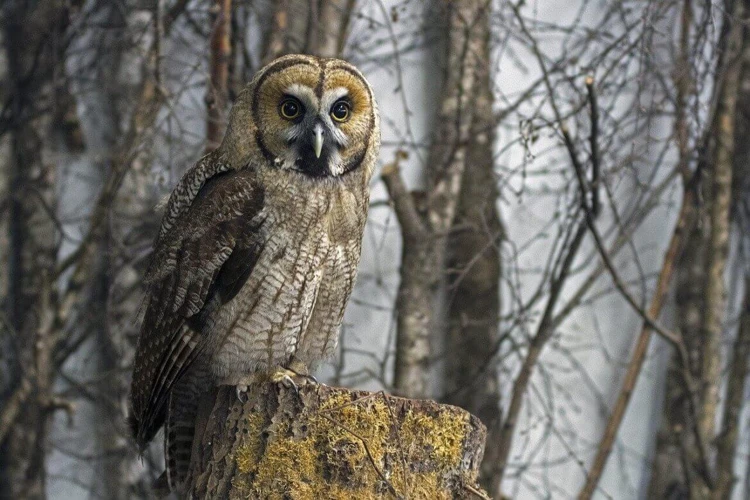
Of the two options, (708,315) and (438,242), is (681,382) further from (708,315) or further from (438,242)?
(438,242)

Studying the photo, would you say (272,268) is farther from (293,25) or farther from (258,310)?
(293,25)

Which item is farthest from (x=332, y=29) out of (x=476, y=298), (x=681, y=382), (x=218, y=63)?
(x=681, y=382)

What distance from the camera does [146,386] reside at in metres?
2.50

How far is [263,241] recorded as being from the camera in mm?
2391

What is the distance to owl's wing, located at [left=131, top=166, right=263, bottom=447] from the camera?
2.40 metres

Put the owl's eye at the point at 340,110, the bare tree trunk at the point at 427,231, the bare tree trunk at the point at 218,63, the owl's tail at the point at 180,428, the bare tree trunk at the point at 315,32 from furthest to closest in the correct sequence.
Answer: the bare tree trunk at the point at 315,32 < the bare tree trunk at the point at 427,231 < the bare tree trunk at the point at 218,63 < the owl's tail at the point at 180,428 < the owl's eye at the point at 340,110

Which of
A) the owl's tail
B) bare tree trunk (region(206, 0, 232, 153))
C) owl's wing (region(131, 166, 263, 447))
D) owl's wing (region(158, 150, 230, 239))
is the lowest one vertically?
the owl's tail

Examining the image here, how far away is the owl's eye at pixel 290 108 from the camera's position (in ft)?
8.11

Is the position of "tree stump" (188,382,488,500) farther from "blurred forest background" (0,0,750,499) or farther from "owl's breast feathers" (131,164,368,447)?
"blurred forest background" (0,0,750,499)

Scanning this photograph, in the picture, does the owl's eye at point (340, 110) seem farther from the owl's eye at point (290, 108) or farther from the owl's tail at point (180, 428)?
the owl's tail at point (180, 428)

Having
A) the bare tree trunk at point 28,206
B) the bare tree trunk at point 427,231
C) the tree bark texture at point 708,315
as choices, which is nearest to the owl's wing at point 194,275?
the bare tree trunk at point 427,231

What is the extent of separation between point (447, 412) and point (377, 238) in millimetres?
2583

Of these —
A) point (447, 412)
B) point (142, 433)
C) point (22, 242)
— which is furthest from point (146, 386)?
point (22, 242)

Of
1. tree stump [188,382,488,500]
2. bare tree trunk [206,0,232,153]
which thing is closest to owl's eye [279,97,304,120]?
tree stump [188,382,488,500]
